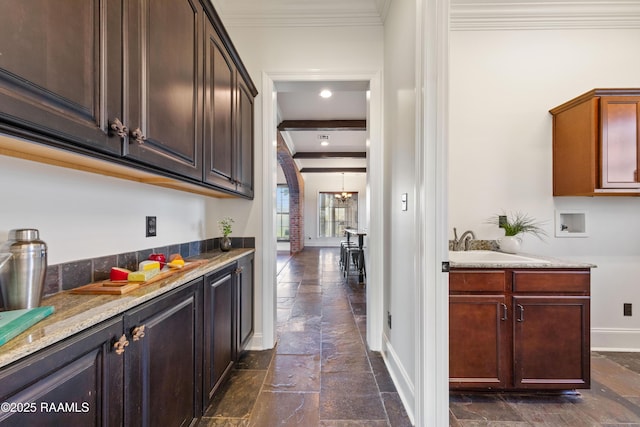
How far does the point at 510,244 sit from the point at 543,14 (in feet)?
6.78

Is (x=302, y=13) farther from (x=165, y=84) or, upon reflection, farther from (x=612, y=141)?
(x=612, y=141)

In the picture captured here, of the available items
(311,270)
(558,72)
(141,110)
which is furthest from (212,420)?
(311,270)

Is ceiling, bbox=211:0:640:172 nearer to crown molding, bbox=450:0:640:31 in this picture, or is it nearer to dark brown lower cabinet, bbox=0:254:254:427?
crown molding, bbox=450:0:640:31

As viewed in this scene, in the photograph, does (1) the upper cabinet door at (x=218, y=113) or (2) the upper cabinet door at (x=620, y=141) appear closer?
(1) the upper cabinet door at (x=218, y=113)

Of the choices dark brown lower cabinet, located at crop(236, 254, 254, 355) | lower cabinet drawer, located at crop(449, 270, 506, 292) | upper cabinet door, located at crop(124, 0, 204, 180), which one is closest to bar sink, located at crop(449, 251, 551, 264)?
lower cabinet drawer, located at crop(449, 270, 506, 292)

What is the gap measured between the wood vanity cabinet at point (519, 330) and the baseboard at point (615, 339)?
1.05 m

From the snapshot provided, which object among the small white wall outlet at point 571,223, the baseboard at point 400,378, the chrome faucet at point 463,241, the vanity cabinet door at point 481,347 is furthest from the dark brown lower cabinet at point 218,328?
the small white wall outlet at point 571,223

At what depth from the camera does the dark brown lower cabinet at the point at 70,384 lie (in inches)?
23.6

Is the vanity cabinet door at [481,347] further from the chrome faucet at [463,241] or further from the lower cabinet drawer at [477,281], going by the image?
the chrome faucet at [463,241]

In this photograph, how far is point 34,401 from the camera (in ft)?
2.08

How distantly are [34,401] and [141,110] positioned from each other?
905 millimetres

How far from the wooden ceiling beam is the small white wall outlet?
325cm

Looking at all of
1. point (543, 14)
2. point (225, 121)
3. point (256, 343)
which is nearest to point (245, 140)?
point (225, 121)

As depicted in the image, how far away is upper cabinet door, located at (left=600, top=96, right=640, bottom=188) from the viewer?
209cm
